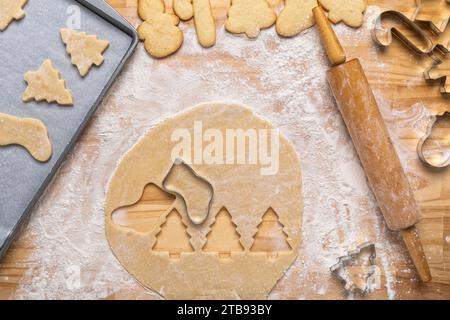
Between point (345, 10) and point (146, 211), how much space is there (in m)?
0.64

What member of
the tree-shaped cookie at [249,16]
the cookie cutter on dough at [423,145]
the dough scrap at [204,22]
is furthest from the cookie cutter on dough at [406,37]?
the dough scrap at [204,22]

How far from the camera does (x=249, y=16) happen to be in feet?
3.80

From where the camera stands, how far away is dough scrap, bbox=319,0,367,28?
1167mm

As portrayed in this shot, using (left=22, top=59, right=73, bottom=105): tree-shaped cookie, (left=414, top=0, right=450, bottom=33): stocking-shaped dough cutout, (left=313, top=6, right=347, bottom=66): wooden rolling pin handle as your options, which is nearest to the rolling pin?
(left=313, top=6, right=347, bottom=66): wooden rolling pin handle

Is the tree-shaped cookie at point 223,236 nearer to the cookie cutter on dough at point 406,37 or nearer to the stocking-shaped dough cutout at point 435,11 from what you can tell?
the cookie cutter on dough at point 406,37

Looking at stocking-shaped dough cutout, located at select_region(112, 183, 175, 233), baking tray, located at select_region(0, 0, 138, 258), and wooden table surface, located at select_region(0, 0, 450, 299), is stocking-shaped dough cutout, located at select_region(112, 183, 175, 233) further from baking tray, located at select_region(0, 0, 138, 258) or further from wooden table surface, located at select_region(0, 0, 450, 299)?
wooden table surface, located at select_region(0, 0, 450, 299)

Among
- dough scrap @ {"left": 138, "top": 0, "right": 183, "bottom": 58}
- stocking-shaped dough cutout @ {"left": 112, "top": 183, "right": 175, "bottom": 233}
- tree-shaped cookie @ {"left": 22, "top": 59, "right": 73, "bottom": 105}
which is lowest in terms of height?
stocking-shaped dough cutout @ {"left": 112, "top": 183, "right": 175, "bottom": 233}

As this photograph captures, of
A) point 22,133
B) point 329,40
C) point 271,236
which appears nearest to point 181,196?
point 271,236

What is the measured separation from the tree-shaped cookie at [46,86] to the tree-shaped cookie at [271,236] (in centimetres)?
50

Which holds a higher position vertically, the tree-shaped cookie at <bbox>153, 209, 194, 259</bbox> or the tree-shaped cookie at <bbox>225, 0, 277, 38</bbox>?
the tree-shaped cookie at <bbox>225, 0, 277, 38</bbox>

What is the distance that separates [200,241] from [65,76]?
469 millimetres

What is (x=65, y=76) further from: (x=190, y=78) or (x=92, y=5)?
(x=190, y=78)

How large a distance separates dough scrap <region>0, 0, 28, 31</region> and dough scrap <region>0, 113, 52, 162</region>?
0.66 feet

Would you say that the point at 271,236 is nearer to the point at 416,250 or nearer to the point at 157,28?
the point at 416,250
